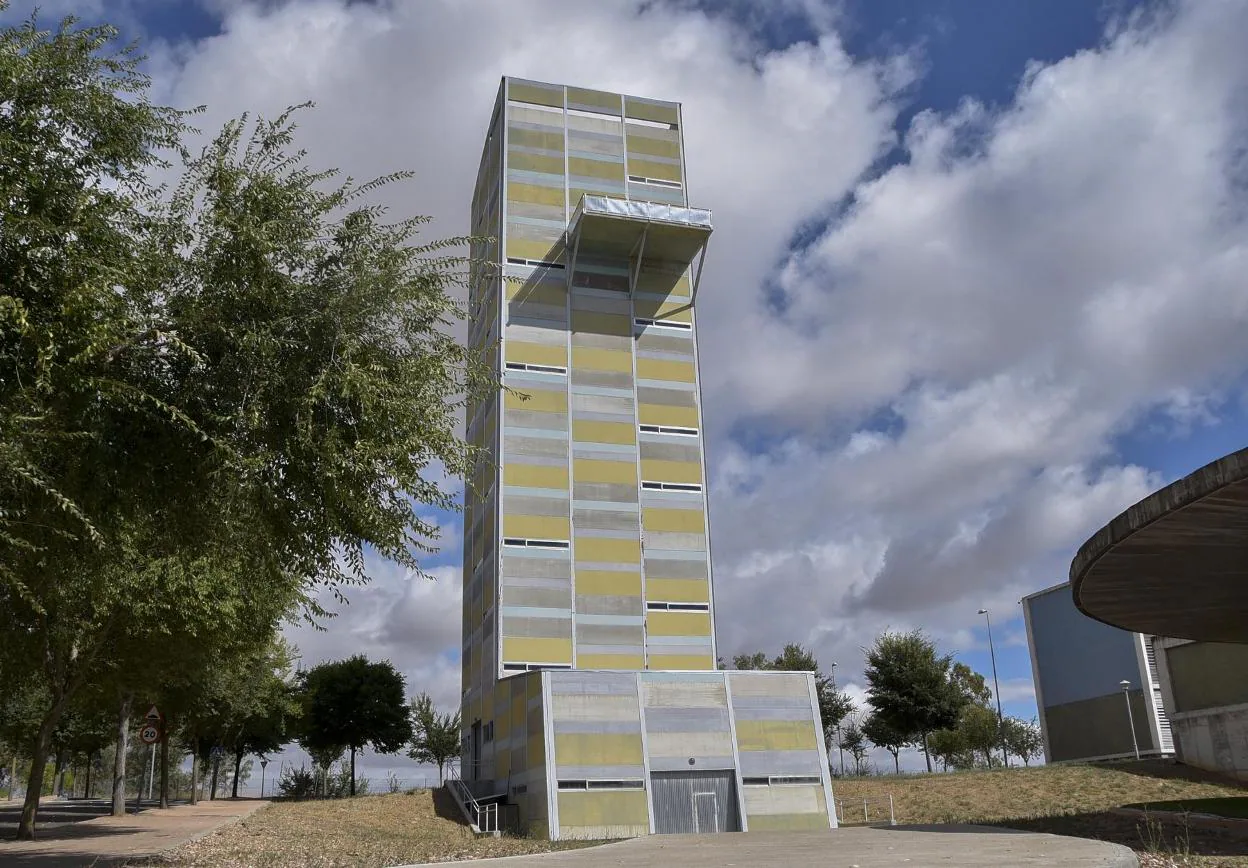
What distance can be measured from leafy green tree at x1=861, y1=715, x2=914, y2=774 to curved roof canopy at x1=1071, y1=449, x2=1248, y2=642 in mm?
39781

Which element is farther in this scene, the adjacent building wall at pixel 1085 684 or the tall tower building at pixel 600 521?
the adjacent building wall at pixel 1085 684

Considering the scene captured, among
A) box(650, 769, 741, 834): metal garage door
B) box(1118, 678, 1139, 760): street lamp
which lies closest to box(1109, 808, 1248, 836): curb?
box(650, 769, 741, 834): metal garage door

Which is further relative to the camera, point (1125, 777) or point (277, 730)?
point (277, 730)

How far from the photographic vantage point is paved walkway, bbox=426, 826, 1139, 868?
12.6 m

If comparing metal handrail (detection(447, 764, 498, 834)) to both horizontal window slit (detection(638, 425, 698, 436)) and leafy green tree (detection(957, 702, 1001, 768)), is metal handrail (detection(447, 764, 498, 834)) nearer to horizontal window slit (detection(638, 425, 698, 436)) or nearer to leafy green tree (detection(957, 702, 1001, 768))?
horizontal window slit (detection(638, 425, 698, 436))

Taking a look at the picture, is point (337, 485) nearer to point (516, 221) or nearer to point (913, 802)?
point (913, 802)

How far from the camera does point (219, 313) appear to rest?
12641mm

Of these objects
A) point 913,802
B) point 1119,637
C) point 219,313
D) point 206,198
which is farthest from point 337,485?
point 1119,637

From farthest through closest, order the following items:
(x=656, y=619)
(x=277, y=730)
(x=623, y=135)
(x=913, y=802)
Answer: (x=277, y=730), (x=623, y=135), (x=656, y=619), (x=913, y=802)

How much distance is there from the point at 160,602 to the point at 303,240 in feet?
48.7

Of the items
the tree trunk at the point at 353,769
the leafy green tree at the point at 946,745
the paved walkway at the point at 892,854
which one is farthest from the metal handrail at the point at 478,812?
the leafy green tree at the point at 946,745

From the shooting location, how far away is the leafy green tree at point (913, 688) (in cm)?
5812

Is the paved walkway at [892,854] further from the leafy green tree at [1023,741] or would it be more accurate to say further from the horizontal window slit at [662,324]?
the leafy green tree at [1023,741]

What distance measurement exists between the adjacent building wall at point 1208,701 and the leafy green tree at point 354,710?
46.5m
